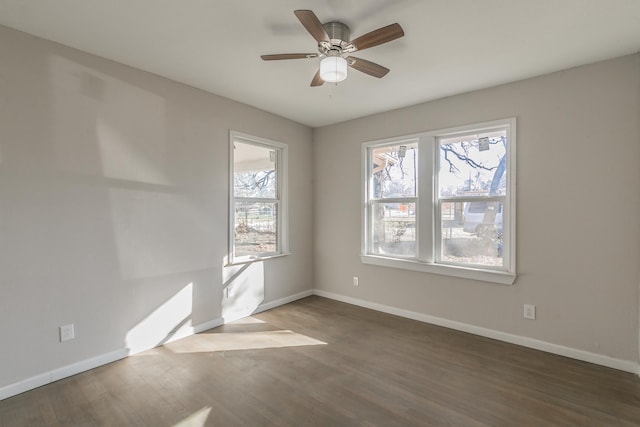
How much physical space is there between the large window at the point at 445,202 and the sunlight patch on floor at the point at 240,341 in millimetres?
1512

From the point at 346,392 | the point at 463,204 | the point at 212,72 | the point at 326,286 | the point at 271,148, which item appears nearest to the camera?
the point at 346,392

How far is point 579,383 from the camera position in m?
2.34

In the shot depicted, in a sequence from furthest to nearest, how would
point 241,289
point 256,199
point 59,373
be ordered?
point 256,199 → point 241,289 → point 59,373

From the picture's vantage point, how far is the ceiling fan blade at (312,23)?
1639mm

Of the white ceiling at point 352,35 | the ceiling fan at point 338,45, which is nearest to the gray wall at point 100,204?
the white ceiling at point 352,35

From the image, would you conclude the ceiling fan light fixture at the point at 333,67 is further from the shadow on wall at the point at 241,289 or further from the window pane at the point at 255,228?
the shadow on wall at the point at 241,289

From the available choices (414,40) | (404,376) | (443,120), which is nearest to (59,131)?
(414,40)

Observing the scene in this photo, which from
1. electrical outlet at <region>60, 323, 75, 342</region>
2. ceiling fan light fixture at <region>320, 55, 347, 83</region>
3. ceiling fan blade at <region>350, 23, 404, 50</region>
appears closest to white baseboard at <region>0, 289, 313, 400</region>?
electrical outlet at <region>60, 323, 75, 342</region>

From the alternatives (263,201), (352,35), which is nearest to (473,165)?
(352,35)

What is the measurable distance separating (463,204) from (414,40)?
1873mm

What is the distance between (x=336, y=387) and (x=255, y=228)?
2.29m

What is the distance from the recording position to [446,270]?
3463 mm

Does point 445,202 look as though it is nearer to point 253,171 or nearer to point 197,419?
point 253,171

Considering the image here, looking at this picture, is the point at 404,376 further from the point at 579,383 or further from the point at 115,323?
the point at 115,323
